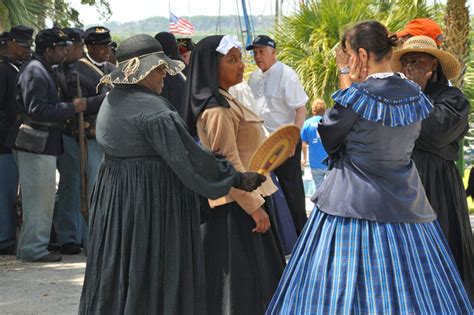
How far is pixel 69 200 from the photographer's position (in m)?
8.77

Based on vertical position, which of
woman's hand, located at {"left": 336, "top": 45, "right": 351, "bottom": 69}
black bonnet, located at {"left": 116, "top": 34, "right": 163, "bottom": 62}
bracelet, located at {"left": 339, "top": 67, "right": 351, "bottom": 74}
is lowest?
bracelet, located at {"left": 339, "top": 67, "right": 351, "bottom": 74}

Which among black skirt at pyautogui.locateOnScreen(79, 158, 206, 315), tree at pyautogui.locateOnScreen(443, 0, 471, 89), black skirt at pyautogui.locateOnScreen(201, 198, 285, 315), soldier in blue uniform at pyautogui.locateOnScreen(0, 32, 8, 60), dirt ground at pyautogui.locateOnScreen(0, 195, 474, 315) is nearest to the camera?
black skirt at pyautogui.locateOnScreen(79, 158, 206, 315)

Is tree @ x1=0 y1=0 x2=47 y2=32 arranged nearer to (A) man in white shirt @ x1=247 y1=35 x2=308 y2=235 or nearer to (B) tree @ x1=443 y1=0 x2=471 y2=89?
(A) man in white shirt @ x1=247 y1=35 x2=308 y2=235

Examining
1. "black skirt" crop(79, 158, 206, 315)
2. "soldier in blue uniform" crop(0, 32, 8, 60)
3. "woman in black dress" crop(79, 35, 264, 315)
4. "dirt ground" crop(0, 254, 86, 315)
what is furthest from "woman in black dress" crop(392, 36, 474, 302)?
"soldier in blue uniform" crop(0, 32, 8, 60)

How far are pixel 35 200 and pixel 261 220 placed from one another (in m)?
3.56

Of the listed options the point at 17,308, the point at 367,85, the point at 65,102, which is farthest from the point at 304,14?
the point at 367,85

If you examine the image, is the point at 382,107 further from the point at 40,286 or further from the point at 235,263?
the point at 40,286

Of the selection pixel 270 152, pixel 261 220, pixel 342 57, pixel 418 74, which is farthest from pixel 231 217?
pixel 418 74

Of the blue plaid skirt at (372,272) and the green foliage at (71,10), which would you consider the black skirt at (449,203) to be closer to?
the blue plaid skirt at (372,272)

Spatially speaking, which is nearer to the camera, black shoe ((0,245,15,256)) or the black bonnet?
the black bonnet

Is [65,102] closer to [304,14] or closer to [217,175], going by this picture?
[217,175]

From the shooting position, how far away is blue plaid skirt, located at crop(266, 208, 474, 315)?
4.46 metres

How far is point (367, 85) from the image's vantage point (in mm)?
4621

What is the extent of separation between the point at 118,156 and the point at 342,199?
3.68 feet
